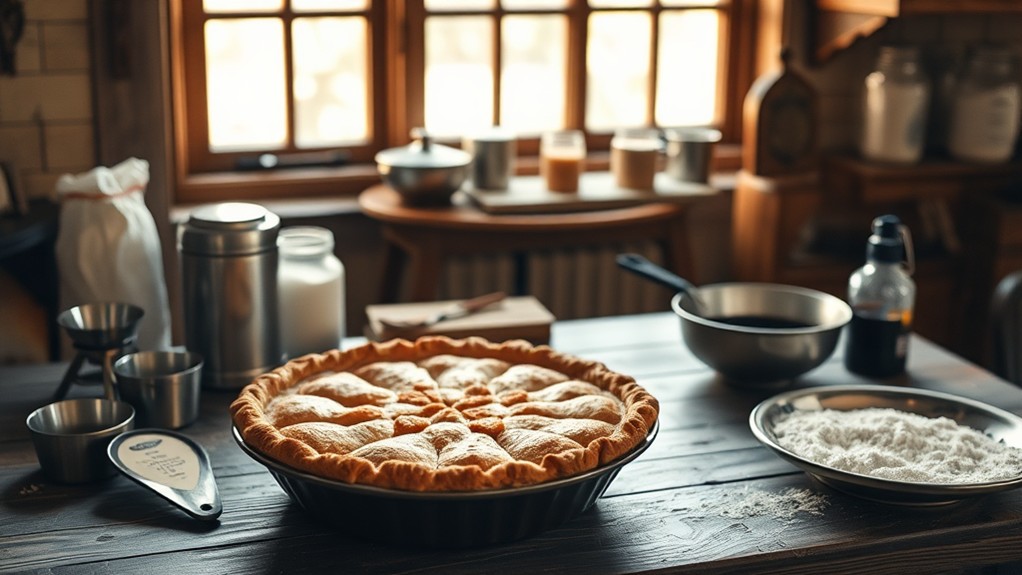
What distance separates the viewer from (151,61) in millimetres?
2564

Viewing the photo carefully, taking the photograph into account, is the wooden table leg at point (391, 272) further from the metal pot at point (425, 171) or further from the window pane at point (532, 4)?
the window pane at point (532, 4)

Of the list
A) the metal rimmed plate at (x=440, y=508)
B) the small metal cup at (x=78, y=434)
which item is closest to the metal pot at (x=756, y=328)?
the metal rimmed plate at (x=440, y=508)

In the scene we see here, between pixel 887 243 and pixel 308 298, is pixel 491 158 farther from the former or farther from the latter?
pixel 887 243

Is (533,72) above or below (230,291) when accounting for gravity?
above

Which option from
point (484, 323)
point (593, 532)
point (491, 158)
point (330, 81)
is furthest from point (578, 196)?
point (593, 532)

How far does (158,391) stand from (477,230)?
1.25 meters

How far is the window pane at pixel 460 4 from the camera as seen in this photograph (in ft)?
9.83

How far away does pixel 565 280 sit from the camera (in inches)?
118

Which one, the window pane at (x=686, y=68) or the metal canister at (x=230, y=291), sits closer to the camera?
the metal canister at (x=230, y=291)

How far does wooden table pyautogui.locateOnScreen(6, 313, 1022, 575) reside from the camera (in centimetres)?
118

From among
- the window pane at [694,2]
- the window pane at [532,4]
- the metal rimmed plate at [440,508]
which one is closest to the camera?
the metal rimmed plate at [440,508]

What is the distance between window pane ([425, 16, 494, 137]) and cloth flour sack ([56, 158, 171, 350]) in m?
1.28

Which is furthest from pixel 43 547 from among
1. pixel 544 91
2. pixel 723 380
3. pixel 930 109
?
pixel 930 109

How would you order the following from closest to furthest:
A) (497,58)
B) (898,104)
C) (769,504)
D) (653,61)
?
(769,504)
(898,104)
(497,58)
(653,61)
